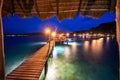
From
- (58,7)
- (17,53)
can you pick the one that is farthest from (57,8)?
(17,53)

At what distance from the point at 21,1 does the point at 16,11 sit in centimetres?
53

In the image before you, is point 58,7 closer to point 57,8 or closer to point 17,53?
point 57,8

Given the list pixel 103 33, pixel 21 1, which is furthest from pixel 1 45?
pixel 103 33

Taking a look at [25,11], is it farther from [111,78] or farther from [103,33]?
[103,33]

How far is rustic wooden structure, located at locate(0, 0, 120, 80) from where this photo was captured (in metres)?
3.97

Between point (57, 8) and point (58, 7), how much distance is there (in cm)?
5

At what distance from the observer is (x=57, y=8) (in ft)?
13.9

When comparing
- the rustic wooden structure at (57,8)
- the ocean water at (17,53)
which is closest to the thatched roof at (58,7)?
the rustic wooden structure at (57,8)

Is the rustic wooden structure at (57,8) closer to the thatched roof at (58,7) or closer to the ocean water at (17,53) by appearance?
the thatched roof at (58,7)

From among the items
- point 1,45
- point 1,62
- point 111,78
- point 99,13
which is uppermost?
point 99,13

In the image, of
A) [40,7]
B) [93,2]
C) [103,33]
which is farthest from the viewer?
[103,33]

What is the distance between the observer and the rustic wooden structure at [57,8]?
3973 mm

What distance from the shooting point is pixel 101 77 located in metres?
13.9

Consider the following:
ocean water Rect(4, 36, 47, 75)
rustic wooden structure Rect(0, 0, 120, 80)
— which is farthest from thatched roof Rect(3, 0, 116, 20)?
ocean water Rect(4, 36, 47, 75)
